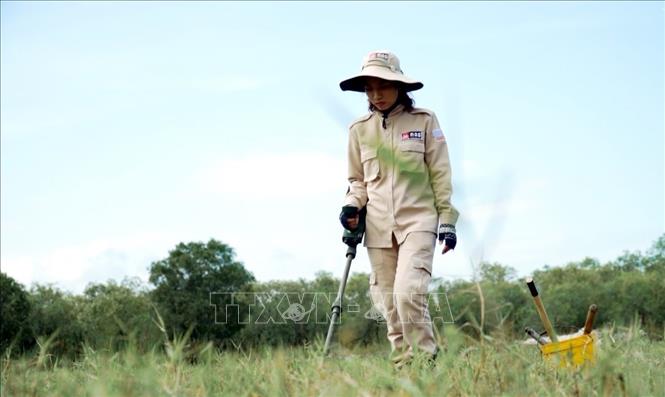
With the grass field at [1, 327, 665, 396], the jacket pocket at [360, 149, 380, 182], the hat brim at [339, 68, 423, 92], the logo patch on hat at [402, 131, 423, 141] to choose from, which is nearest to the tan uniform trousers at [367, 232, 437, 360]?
the jacket pocket at [360, 149, 380, 182]

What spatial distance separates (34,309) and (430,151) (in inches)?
763

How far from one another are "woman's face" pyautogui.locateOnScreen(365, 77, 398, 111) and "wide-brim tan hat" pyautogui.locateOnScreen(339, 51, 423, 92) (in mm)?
55

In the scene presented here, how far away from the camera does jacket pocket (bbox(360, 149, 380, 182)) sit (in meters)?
4.85

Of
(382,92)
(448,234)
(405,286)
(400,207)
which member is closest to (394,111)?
(382,92)

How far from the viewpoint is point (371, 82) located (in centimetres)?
477

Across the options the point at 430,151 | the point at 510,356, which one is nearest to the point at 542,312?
the point at 430,151

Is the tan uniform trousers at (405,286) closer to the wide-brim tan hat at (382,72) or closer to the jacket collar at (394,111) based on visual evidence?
the jacket collar at (394,111)

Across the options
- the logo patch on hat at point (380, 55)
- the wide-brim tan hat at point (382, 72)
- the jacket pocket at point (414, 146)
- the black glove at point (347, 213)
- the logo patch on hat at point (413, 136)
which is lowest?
the black glove at point (347, 213)

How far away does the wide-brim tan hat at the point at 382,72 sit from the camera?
4.57m

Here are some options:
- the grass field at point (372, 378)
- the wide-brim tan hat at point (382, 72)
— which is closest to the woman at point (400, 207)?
the wide-brim tan hat at point (382, 72)

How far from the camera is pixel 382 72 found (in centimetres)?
461

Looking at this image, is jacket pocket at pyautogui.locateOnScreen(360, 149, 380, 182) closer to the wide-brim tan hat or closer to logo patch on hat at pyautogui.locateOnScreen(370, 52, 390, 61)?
the wide-brim tan hat

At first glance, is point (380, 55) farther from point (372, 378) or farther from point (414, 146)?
point (372, 378)

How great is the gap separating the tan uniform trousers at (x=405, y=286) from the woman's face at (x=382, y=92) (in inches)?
31.0
